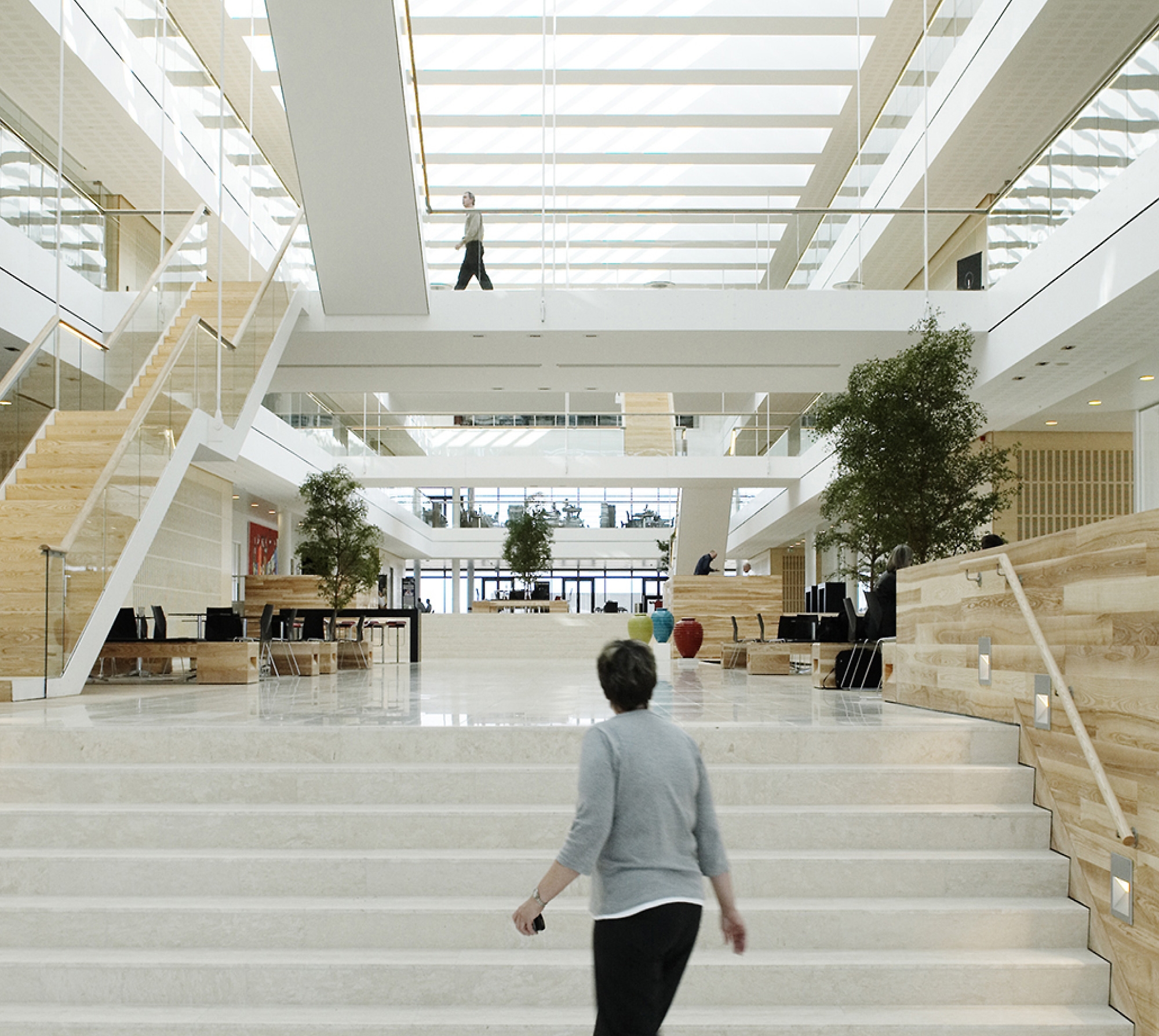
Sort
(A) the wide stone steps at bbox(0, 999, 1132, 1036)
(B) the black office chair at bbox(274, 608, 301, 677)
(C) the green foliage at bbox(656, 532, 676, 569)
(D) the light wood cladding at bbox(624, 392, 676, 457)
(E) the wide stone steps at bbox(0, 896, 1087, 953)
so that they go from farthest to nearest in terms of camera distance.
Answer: (C) the green foliage at bbox(656, 532, 676, 569) → (D) the light wood cladding at bbox(624, 392, 676, 457) → (B) the black office chair at bbox(274, 608, 301, 677) → (E) the wide stone steps at bbox(0, 896, 1087, 953) → (A) the wide stone steps at bbox(0, 999, 1132, 1036)

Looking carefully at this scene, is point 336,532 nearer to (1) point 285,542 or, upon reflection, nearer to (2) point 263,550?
(1) point 285,542

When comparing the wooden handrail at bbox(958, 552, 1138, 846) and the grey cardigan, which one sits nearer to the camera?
the grey cardigan

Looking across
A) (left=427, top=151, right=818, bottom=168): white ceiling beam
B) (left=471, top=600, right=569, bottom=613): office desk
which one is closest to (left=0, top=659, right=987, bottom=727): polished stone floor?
(left=427, top=151, right=818, bottom=168): white ceiling beam

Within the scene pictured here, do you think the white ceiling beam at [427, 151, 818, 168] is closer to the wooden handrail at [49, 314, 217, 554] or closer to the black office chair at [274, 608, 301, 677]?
the black office chair at [274, 608, 301, 677]

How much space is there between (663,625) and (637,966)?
49.4 feet

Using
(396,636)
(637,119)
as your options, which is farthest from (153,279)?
(637,119)

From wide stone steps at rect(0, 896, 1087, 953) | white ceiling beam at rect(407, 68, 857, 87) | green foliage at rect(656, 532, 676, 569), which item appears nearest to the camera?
wide stone steps at rect(0, 896, 1087, 953)

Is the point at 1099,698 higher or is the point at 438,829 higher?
the point at 1099,698

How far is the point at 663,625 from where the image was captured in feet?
59.1

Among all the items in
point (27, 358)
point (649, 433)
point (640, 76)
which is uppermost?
point (640, 76)

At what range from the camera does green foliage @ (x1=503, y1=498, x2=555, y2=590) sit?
106ft

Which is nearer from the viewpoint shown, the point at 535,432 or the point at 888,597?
the point at 888,597

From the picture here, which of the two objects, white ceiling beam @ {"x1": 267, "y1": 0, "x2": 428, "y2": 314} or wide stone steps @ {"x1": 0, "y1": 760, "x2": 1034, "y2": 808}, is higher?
white ceiling beam @ {"x1": 267, "y1": 0, "x2": 428, "y2": 314}

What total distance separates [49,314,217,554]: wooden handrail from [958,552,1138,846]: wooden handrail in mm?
6911
